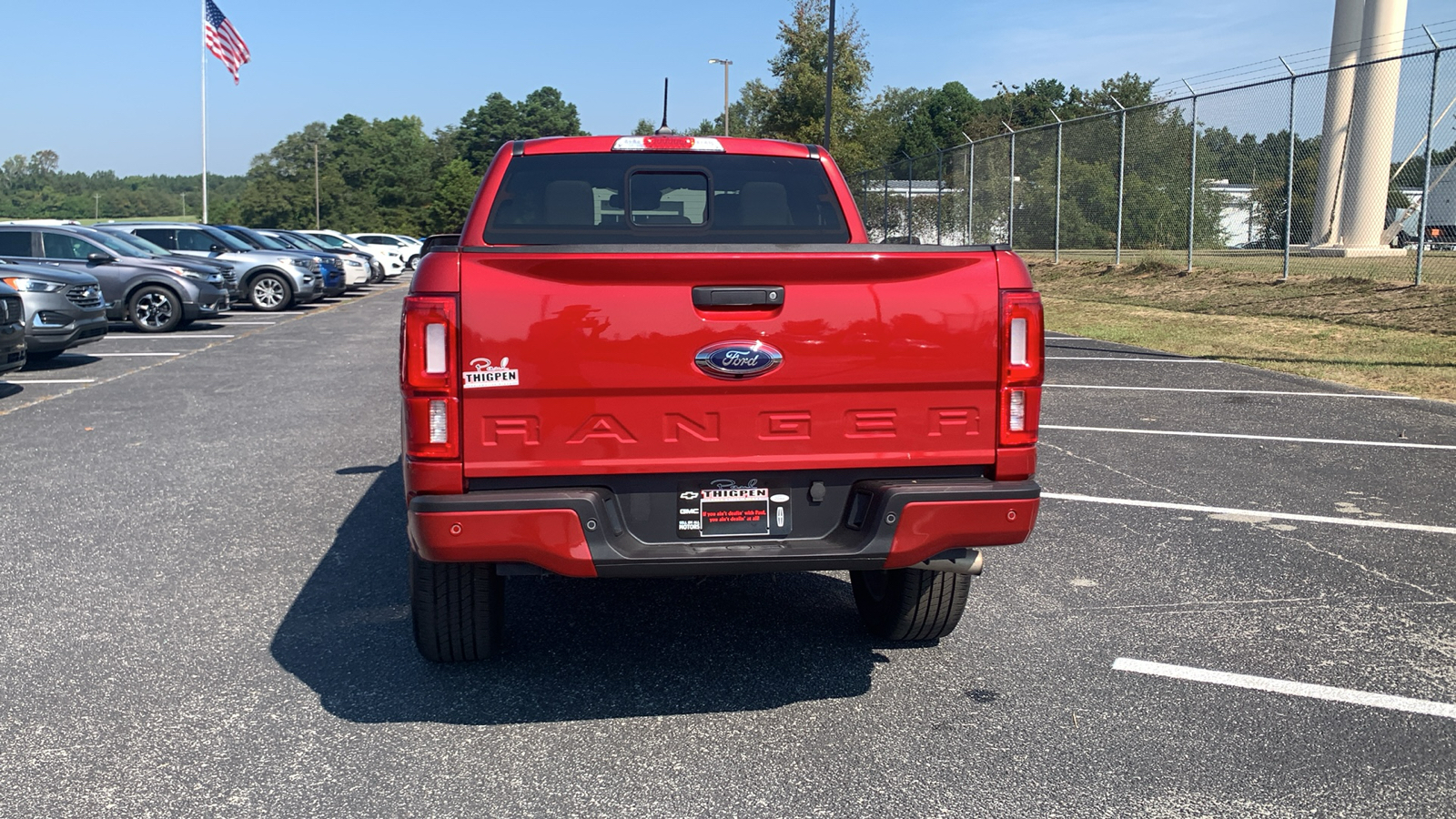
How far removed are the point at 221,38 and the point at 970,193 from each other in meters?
26.1

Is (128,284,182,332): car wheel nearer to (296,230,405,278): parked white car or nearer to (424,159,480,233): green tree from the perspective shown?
(296,230,405,278): parked white car

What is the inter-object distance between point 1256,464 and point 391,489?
5382 millimetres

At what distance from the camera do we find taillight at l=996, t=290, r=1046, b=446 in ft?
12.1

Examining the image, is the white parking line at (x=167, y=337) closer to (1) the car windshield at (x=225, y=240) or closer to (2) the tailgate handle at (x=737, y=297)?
(1) the car windshield at (x=225, y=240)

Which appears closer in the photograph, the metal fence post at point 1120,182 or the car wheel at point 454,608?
the car wheel at point 454,608

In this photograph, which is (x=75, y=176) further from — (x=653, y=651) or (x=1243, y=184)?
(x=653, y=651)

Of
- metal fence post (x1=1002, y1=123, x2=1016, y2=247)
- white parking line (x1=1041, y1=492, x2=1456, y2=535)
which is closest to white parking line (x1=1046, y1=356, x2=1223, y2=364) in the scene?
white parking line (x1=1041, y1=492, x2=1456, y2=535)

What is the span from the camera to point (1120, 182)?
21.9 metres

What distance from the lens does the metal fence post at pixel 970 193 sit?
93.0 feet

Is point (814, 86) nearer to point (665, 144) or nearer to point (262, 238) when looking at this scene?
point (262, 238)

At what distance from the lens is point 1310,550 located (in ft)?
19.0

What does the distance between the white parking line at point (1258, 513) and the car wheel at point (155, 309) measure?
15.1 m

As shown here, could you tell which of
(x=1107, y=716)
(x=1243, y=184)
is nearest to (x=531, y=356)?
(x=1107, y=716)

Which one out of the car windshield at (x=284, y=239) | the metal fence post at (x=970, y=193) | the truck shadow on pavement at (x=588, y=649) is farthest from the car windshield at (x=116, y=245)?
the metal fence post at (x=970, y=193)
